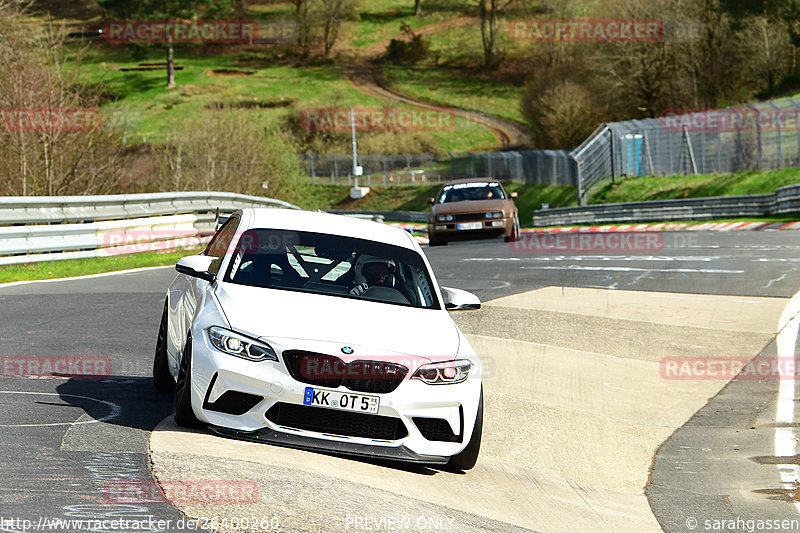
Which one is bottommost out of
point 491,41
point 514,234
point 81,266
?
point 514,234

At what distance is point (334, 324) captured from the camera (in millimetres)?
6652

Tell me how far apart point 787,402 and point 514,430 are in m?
2.83

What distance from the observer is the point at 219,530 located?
489 cm

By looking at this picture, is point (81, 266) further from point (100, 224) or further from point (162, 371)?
point (162, 371)

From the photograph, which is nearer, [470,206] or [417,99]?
[470,206]

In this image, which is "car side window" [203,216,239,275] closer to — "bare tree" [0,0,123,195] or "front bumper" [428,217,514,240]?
"bare tree" [0,0,123,195]

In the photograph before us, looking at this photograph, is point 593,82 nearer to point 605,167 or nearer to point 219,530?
point 605,167

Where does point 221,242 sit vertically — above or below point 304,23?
below

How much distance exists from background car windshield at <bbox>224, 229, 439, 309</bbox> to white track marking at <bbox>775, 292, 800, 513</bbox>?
9.51ft

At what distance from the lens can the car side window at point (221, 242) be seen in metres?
7.77

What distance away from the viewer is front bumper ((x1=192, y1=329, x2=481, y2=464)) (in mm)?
6316

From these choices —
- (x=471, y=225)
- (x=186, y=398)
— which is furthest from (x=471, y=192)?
(x=186, y=398)

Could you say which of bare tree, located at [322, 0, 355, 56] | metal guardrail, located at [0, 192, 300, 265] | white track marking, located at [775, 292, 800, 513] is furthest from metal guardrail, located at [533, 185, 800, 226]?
bare tree, located at [322, 0, 355, 56]

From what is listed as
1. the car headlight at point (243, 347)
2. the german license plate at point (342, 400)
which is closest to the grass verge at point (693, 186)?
the german license plate at point (342, 400)
